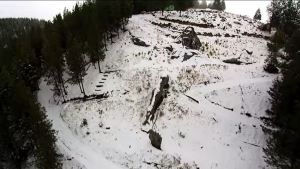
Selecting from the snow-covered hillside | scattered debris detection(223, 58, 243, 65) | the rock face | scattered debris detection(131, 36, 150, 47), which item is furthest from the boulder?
scattered debris detection(131, 36, 150, 47)

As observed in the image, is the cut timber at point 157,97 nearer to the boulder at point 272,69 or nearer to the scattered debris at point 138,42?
the scattered debris at point 138,42

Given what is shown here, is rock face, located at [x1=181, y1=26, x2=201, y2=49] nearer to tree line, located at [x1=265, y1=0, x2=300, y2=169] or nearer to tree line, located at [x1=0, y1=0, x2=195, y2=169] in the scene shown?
tree line, located at [x1=265, y1=0, x2=300, y2=169]

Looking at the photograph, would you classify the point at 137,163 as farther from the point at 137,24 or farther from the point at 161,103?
the point at 137,24

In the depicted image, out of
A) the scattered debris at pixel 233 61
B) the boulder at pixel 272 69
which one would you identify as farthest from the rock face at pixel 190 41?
the boulder at pixel 272 69

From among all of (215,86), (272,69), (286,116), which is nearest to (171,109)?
(215,86)

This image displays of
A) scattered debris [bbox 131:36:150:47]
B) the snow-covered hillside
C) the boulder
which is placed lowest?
the snow-covered hillside

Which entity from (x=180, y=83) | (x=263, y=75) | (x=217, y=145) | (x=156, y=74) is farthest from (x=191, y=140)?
(x=263, y=75)

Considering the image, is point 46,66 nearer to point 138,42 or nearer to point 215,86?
point 138,42
